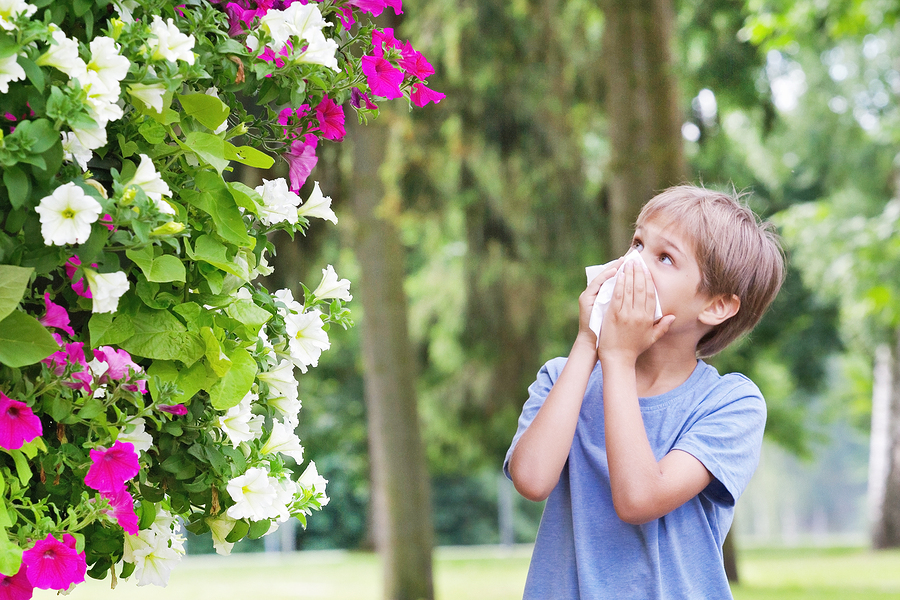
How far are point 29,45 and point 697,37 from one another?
28.0 feet

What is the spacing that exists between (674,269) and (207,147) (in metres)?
0.95

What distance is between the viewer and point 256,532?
46.6 inches

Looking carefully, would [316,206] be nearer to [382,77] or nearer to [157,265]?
[382,77]

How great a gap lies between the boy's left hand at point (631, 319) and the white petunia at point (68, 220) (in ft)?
3.13

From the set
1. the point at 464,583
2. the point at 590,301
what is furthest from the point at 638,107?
the point at 464,583

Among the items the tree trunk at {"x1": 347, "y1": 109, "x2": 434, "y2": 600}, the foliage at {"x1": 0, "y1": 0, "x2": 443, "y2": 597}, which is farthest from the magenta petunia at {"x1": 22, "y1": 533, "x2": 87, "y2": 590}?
the tree trunk at {"x1": 347, "y1": 109, "x2": 434, "y2": 600}

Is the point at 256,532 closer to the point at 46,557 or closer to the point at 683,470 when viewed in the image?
the point at 46,557

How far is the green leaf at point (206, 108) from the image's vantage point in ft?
3.38

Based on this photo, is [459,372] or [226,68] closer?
[226,68]

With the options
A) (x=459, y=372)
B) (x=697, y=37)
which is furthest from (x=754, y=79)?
(x=459, y=372)

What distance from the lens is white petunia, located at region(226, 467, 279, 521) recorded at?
3.67 feet

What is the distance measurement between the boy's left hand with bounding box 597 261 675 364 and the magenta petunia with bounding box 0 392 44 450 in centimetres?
96

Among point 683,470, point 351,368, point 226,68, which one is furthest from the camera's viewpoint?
point 351,368

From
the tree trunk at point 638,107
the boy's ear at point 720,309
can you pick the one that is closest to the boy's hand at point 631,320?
the boy's ear at point 720,309
